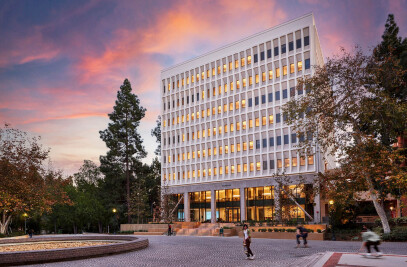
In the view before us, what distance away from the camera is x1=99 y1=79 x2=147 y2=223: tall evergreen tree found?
237ft

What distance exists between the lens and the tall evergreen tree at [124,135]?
7238 cm

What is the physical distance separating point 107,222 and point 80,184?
21.0 metres

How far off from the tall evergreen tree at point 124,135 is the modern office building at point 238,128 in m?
5.44

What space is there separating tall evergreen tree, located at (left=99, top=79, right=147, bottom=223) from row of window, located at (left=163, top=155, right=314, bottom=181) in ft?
23.9

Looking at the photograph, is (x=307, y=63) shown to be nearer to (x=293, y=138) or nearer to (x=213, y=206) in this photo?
(x=293, y=138)

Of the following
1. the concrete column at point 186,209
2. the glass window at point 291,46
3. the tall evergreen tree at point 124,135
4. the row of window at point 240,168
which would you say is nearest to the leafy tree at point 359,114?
the row of window at point 240,168

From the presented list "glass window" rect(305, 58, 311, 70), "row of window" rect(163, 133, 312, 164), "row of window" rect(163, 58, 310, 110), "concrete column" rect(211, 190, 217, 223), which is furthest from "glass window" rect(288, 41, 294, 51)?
"concrete column" rect(211, 190, 217, 223)

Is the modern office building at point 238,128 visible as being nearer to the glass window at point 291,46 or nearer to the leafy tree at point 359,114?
the glass window at point 291,46

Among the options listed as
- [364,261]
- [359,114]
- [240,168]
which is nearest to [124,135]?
[240,168]

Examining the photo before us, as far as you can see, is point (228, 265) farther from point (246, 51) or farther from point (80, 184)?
point (80, 184)

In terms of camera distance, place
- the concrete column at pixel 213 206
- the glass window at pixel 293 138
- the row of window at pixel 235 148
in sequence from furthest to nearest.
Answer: the concrete column at pixel 213 206 → the row of window at pixel 235 148 → the glass window at pixel 293 138

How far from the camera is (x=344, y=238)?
113ft

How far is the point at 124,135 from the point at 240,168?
2453 cm

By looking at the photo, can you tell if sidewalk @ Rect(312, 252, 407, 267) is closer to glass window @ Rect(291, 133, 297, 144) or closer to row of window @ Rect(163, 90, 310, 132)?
glass window @ Rect(291, 133, 297, 144)
